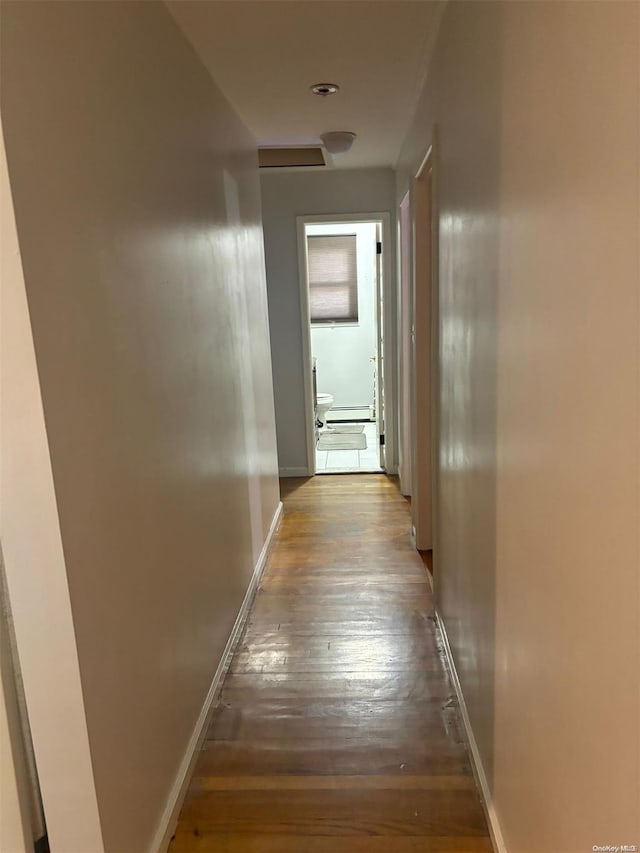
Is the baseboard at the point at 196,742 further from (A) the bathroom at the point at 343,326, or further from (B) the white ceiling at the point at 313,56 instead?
(A) the bathroom at the point at 343,326

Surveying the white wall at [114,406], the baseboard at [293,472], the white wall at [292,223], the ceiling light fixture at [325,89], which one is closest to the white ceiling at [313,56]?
the ceiling light fixture at [325,89]

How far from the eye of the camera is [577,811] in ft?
3.43

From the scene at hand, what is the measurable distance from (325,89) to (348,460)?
3450mm

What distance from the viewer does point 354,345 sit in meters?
7.27

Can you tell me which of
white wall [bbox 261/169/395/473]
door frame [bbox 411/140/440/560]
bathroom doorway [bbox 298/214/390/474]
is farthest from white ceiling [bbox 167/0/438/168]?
bathroom doorway [bbox 298/214/390/474]

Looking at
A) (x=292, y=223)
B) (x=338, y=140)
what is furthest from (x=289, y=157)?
(x=338, y=140)

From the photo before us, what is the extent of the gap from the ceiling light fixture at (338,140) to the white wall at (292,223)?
99 centimetres

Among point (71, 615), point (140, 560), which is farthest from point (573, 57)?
point (140, 560)

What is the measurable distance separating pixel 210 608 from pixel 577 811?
161 centimetres

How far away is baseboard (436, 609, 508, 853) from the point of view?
66.7 inches

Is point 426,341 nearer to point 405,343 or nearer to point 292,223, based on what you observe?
point 405,343

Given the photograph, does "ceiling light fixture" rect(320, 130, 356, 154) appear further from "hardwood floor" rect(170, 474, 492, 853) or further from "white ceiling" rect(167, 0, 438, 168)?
"hardwood floor" rect(170, 474, 492, 853)

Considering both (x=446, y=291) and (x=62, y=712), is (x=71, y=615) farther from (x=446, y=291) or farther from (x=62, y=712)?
(x=446, y=291)

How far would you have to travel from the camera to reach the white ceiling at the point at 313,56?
6.96 feet
